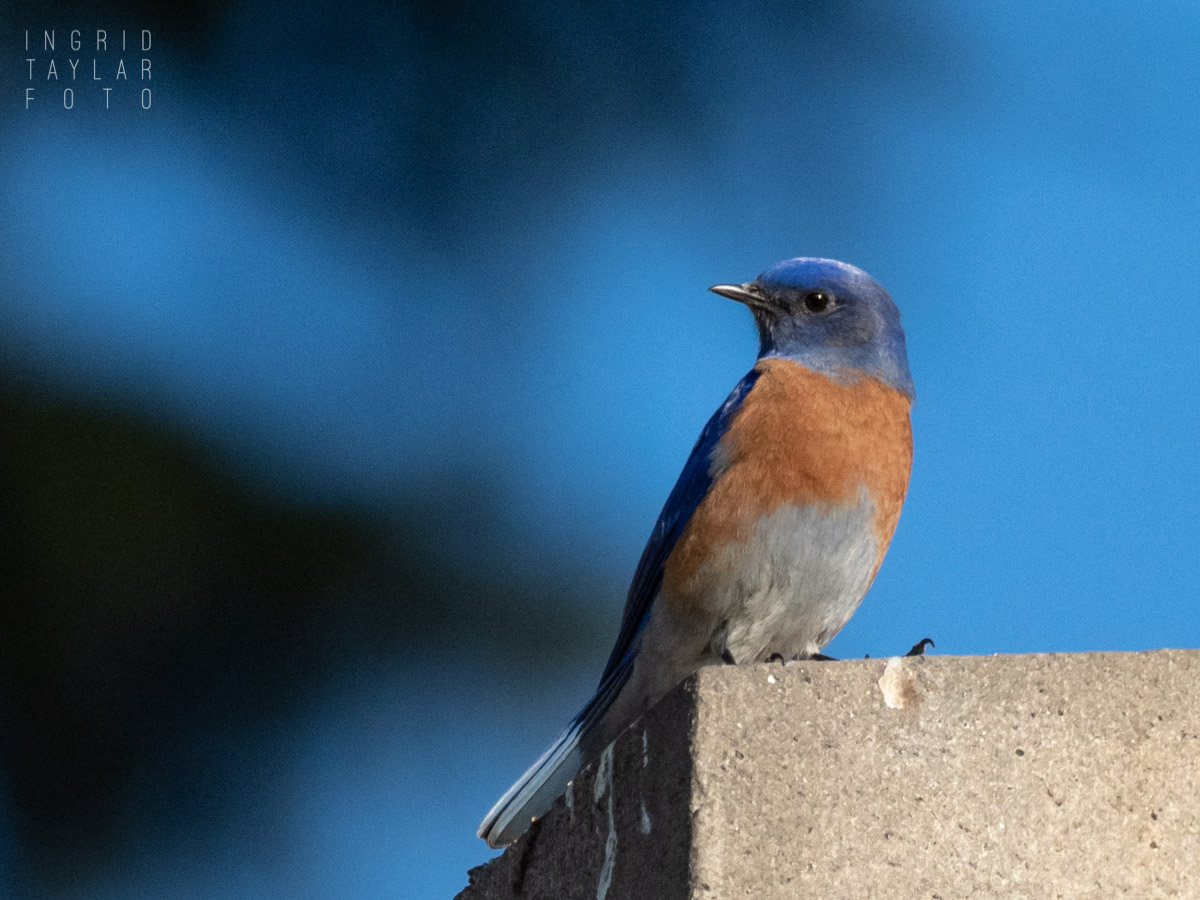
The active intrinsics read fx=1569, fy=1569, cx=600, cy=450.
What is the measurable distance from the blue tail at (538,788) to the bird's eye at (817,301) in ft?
4.82

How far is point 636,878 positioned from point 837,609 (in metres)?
1.55

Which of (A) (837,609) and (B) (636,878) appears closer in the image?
(B) (636,878)

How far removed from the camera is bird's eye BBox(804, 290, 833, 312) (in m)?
4.61

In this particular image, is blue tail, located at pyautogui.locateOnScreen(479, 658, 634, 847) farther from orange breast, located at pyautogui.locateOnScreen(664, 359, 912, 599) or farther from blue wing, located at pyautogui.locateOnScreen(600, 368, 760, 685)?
orange breast, located at pyautogui.locateOnScreen(664, 359, 912, 599)

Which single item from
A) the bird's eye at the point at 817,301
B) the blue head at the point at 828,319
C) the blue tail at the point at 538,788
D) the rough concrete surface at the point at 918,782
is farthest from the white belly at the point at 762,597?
the rough concrete surface at the point at 918,782

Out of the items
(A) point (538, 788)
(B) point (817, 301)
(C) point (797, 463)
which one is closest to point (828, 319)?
(B) point (817, 301)

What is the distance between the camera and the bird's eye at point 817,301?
461 cm

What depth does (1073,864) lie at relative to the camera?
8.45ft

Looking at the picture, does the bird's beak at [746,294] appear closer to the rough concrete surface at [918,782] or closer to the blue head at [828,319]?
the blue head at [828,319]

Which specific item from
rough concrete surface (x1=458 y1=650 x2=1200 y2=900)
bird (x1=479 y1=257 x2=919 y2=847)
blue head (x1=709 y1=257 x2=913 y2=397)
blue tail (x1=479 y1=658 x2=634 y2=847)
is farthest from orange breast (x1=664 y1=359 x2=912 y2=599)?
rough concrete surface (x1=458 y1=650 x2=1200 y2=900)

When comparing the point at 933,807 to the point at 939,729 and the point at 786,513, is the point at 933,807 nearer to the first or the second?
the point at 939,729

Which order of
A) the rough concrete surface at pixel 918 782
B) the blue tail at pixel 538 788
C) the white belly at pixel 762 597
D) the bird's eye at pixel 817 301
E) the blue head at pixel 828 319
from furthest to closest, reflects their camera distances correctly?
the bird's eye at pixel 817 301 < the blue head at pixel 828 319 < the white belly at pixel 762 597 < the blue tail at pixel 538 788 < the rough concrete surface at pixel 918 782

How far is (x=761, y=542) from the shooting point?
3902mm

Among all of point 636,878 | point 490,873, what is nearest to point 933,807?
point 636,878
